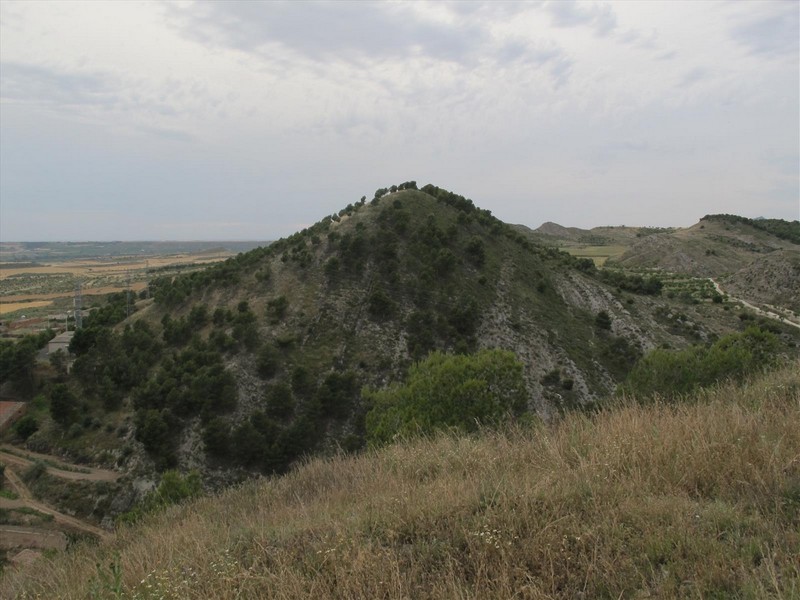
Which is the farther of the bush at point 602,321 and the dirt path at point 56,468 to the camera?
the bush at point 602,321

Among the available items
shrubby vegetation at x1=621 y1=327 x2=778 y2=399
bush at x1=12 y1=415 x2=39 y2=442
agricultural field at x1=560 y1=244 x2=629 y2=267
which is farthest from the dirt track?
agricultural field at x1=560 y1=244 x2=629 y2=267

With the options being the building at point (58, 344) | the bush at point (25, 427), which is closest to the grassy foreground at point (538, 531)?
the bush at point (25, 427)

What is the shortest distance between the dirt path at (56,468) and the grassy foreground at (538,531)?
26384mm

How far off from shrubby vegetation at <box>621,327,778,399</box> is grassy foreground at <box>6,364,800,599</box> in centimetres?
1067

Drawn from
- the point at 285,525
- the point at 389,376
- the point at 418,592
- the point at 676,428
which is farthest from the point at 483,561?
the point at 389,376

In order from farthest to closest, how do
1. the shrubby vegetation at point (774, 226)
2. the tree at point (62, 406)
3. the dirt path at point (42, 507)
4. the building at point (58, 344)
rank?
the shrubby vegetation at point (774, 226)
the building at point (58, 344)
the tree at point (62, 406)
the dirt path at point (42, 507)

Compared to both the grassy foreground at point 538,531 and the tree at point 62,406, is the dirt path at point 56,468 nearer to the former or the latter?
the tree at point 62,406

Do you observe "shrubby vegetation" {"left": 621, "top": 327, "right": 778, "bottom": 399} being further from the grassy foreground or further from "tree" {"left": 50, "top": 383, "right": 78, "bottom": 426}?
"tree" {"left": 50, "top": 383, "right": 78, "bottom": 426}

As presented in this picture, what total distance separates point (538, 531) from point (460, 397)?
37.0 feet

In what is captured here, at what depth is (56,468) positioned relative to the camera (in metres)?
29.8

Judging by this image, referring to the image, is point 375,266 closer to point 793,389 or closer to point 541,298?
point 541,298

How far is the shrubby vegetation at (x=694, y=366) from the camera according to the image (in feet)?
52.9

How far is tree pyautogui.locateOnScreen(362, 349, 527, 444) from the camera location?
14883 mm

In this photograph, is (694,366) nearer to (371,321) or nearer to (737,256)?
(371,321)
